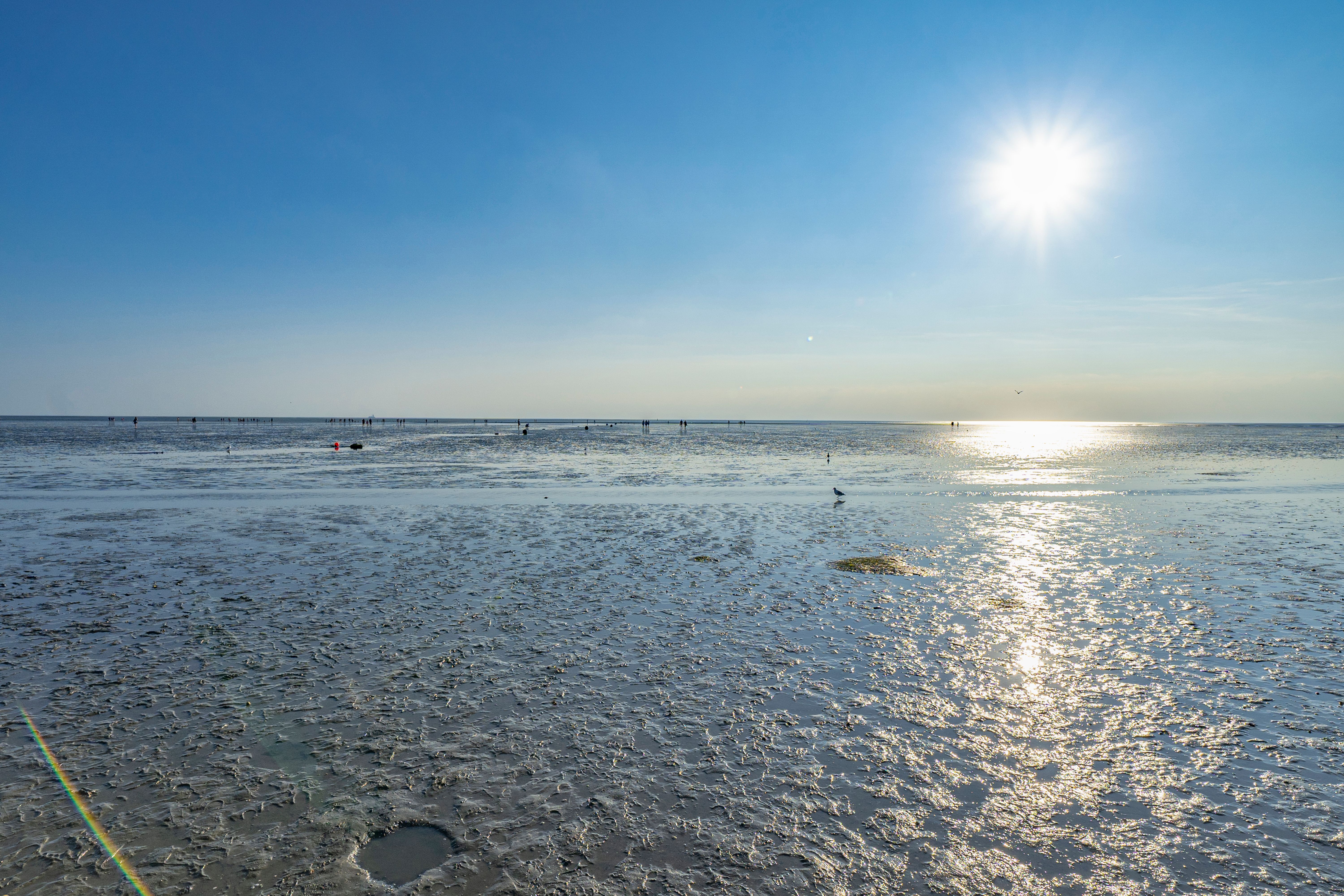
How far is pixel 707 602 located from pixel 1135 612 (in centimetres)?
817

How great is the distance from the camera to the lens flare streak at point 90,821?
5570 mm

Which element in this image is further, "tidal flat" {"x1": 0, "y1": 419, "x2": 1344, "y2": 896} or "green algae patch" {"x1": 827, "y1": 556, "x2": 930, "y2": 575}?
"green algae patch" {"x1": 827, "y1": 556, "x2": 930, "y2": 575}

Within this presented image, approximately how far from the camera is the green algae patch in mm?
16859

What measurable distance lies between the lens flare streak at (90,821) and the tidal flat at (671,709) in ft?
0.23

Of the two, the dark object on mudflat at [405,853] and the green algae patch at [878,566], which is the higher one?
the green algae patch at [878,566]

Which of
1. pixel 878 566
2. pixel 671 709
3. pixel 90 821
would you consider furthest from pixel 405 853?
pixel 878 566

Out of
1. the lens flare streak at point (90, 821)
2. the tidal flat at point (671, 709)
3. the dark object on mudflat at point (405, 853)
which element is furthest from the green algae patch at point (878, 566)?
the lens flare streak at point (90, 821)

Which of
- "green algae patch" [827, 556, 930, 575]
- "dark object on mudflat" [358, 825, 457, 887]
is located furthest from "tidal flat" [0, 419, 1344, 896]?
"green algae patch" [827, 556, 930, 575]

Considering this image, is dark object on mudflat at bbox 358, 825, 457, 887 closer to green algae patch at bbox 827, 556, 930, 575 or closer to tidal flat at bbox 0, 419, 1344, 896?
tidal flat at bbox 0, 419, 1344, 896

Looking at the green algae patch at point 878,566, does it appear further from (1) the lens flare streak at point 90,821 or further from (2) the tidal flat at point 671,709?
(1) the lens flare streak at point 90,821

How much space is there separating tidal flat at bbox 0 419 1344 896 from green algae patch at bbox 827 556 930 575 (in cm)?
20

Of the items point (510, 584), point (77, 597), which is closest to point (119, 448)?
point (77, 597)

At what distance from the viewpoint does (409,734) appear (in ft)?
26.8

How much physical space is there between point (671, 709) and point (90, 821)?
5938 millimetres
